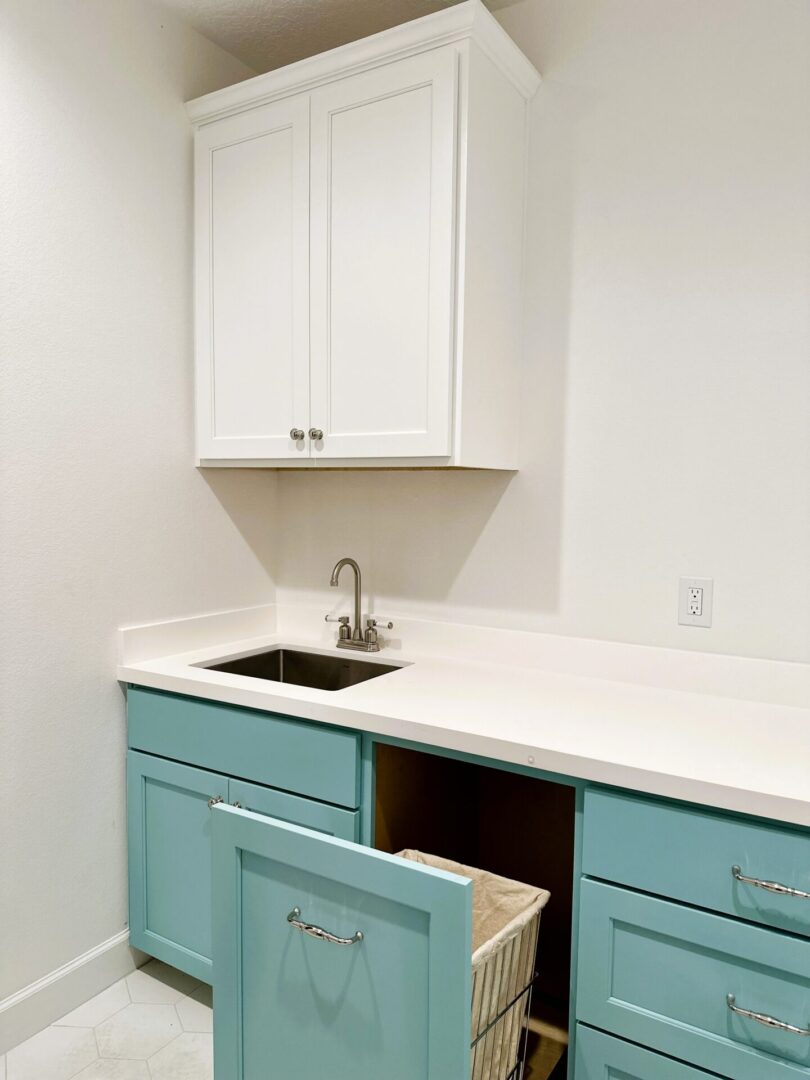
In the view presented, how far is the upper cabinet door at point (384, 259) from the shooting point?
175cm

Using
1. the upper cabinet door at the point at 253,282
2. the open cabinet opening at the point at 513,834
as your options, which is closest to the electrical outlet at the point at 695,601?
the open cabinet opening at the point at 513,834

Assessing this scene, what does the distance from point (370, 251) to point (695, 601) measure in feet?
3.68

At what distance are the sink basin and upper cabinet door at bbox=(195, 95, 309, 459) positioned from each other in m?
0.59

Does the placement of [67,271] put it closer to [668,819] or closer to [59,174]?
[59,174]

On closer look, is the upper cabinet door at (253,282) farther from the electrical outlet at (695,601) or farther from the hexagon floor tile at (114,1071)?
the hexagon floor tile at (114,1071)

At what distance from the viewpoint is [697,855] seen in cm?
127

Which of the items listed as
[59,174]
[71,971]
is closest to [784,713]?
[71,971]

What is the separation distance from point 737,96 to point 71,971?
102 inches

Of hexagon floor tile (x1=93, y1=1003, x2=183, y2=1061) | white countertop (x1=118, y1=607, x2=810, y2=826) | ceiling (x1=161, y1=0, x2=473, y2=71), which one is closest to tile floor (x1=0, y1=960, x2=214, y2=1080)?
hexagon floor tile (x1=93, y1=1003, x2=183, y2=1061)

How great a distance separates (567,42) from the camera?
1.94 metres

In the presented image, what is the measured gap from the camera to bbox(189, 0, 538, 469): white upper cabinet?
1748 mm

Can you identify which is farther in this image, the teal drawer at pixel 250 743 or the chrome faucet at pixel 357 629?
the chrome faucet at pixel 357 629

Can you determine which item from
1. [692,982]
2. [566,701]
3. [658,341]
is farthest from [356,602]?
[692,982]

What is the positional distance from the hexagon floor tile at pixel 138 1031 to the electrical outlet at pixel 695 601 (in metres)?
1.55
